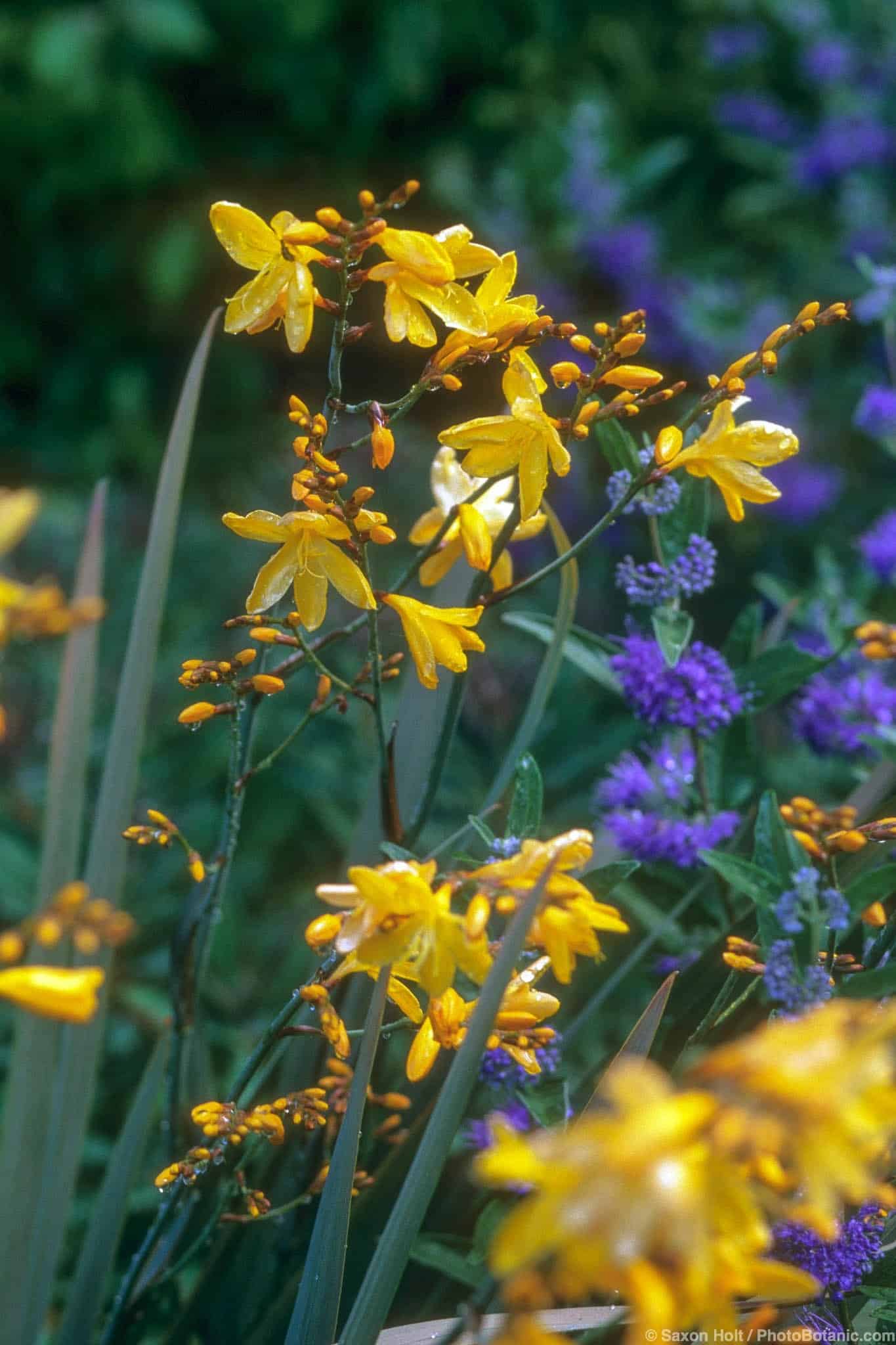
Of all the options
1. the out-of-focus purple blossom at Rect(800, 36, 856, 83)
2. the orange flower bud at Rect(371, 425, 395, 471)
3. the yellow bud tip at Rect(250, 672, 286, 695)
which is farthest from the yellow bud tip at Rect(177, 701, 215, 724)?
the out-of-focus purple blossom at Rect(800, 36, 856, 83)

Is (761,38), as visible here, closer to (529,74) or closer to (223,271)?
(529,74)

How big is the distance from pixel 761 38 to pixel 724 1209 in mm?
2604

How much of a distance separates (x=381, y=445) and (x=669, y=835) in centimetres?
35

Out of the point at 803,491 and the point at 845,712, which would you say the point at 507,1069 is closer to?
the point at 845,712

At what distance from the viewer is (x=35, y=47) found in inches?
101

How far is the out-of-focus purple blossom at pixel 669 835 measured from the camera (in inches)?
31.2

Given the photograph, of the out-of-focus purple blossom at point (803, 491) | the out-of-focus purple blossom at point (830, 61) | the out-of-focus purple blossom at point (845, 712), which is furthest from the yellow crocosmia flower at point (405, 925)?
the out-of-focus purple blossom at point (830, 61)

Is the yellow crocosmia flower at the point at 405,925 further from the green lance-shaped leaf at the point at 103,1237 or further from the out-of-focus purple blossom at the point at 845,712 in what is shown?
the out-of-focus purple blossom at the point at 845,712

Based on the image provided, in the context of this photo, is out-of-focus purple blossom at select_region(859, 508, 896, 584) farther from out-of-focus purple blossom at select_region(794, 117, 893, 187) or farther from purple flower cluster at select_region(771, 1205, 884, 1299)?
out-of-focus purple blossom at select_region(794, 117, 893, 187)

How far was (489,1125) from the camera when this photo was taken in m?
0.73

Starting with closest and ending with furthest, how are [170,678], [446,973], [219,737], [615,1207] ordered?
[615,1207], [446,973], [219,737], [170,678]

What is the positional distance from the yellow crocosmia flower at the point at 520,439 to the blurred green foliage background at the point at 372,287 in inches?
20.9

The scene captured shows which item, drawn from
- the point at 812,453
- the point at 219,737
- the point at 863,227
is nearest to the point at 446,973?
the point at 219,737

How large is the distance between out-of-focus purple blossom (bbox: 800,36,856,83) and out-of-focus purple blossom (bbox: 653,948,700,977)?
73.3 inches
